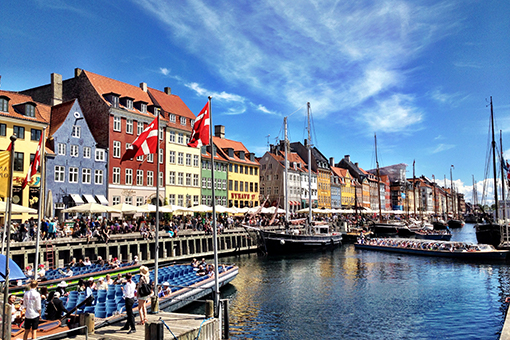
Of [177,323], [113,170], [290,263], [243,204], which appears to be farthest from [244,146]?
[177,323]

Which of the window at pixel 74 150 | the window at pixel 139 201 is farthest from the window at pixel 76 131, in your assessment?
the window at pixel 139 201

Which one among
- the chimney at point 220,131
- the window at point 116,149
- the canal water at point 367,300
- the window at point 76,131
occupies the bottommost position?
the canal water at point 367,300

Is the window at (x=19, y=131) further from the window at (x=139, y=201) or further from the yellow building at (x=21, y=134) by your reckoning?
the window at (x=139, y=201)

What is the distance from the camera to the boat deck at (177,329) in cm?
1338

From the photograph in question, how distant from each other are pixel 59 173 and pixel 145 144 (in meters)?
30.4

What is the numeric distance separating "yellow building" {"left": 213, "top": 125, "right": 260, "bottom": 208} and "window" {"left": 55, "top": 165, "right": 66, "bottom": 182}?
30.5 metres

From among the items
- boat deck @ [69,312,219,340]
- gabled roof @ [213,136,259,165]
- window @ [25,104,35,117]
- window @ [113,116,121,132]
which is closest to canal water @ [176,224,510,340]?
boat deck @ [69,312,219,340]

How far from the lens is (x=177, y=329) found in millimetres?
13836

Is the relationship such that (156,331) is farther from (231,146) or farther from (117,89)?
(231,146)

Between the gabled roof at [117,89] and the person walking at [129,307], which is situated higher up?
the gabled roof at [117,89]

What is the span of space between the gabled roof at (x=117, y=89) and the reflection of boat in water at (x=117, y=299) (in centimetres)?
3116

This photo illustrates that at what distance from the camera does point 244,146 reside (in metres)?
83.0

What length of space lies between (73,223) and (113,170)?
40.1 ft

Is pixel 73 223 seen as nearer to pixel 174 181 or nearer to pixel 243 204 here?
pixel 174 181
